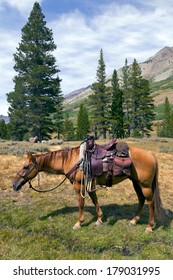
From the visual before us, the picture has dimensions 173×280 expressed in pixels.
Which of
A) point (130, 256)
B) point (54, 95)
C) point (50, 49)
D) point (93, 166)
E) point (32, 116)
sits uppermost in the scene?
point (50, 49)

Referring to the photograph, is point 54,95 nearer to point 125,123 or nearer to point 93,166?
point 125,123

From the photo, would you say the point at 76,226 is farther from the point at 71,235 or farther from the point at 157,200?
the point at 157,200

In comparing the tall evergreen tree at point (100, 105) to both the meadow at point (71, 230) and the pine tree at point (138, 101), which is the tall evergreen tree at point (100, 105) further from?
the meadow at point (71, 230)

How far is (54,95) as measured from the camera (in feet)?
123

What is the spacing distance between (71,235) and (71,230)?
311 mm

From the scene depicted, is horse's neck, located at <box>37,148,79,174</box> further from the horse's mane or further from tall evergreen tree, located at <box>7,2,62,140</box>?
tall evergreen tree, located at <box>7,2,62,140</box>

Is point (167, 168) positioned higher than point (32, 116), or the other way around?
point (32, 116)

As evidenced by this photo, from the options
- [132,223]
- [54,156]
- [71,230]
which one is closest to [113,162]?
[54,156]

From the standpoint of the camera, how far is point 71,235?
23.9ft

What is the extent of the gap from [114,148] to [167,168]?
856 centimetres

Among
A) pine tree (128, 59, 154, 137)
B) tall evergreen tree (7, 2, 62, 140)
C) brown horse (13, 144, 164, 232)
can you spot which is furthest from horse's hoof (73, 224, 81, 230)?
pine tree (128, 59, 154, 137)

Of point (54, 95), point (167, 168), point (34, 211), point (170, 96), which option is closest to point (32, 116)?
point (54, 95)

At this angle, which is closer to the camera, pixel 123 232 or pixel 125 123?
pixel 123 232

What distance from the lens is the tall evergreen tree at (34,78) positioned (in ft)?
119
